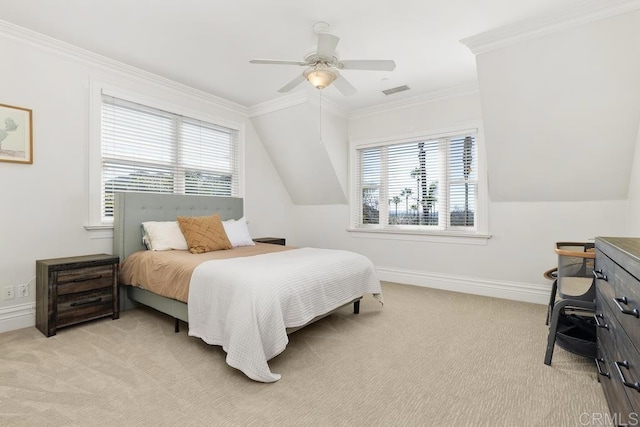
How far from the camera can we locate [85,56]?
3.15 metres

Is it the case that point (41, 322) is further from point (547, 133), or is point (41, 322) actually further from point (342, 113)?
point (547, 133)

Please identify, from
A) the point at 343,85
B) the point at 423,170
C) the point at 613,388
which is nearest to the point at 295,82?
the point at 343,85

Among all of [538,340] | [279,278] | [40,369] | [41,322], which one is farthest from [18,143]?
[538,340]

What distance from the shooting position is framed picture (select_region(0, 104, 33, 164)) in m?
2.70

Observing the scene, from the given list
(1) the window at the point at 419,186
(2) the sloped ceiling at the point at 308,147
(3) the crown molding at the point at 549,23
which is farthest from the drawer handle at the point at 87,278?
(3) the crown molding at the point at 549,23

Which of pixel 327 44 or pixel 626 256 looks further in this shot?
pixel 327 44

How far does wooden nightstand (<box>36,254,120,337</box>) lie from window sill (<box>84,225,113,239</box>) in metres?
0.33

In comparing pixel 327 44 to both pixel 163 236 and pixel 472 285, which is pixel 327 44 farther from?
pixel 472 285

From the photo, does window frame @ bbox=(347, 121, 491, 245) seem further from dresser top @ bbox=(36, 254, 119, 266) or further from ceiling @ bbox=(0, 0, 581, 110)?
dresser top @ bbox=(36, 254, 119, 266)

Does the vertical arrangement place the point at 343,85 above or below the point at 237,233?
above

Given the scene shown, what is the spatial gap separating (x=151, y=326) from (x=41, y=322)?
2.93ft

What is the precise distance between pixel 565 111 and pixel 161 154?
14.5 ft

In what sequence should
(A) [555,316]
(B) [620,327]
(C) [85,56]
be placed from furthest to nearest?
1. (C) [85,56]
2. (A) [555,316]
3. (B) [620,327]

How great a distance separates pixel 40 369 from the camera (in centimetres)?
207
